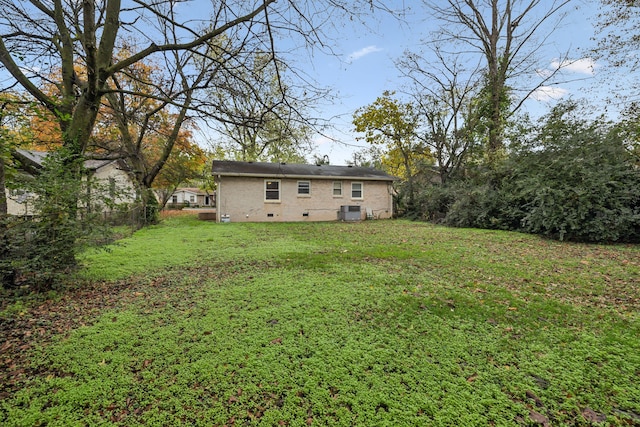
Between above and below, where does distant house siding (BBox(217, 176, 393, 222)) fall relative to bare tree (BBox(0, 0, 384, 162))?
below

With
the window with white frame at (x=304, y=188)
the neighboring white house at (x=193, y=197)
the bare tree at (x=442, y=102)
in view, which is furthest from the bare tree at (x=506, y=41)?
the neighboring white house at (x=193, y=197)

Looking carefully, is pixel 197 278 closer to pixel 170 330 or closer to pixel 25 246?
pixel 170 330

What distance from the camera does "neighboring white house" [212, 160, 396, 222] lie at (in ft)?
48.3

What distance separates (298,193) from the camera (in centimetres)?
1580

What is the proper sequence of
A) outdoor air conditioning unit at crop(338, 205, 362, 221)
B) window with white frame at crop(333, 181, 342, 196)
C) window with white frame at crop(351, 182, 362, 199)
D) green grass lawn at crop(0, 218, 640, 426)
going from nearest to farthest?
green grass lawn at crop(0, 218, 640, 426), outdoor air conditioning unit at crop(338, 205, 362, 221), window with white frame at crop(333, 181, 342, 196), window with white frame at crop(351, 182, 362, 199)

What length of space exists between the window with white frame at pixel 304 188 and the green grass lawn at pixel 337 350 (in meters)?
11.0

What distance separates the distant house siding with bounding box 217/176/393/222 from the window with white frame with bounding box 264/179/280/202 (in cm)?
11

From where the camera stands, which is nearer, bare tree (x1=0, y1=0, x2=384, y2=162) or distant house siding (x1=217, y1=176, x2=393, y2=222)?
bare tree (x1=0, y1=0, x2=384, y2=162)

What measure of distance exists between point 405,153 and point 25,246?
711 inches

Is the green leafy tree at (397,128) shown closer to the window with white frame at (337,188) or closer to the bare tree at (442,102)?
the bare tree at (442,102)

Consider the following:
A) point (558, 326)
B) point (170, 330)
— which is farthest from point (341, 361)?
point (558, 326)

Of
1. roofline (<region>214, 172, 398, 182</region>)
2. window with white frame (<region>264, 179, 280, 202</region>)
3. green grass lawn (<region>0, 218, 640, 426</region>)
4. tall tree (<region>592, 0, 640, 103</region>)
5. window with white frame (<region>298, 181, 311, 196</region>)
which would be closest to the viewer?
green grass lawn (<region>0, 218, 640, 426</region>)

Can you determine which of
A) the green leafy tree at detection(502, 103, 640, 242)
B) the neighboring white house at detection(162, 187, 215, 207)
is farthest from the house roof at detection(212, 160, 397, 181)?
the neighboring white house at detection(162, 187, 215, 207)

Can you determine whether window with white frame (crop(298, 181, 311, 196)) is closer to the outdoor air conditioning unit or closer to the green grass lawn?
the outdoor air conditioning unit
